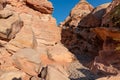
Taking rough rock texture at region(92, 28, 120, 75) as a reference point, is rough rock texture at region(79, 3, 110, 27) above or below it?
above

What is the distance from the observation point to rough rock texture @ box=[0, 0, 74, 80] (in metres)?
24.0

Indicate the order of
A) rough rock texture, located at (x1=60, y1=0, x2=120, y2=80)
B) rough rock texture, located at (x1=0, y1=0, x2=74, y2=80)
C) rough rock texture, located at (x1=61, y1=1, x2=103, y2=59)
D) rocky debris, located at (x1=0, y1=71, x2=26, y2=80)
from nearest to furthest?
1. rocky debris, located at (x1=0, y1=71, x2=26, y2=80)
2. rough rock texture, located at (x1=0, y1=0, x2=74, y2=80)
3. rough rock texture, located at (x1=60, y1=0, x2=120, y2=80)
4. rough rock texture, located at (x1=61, y1=1, x2=103, y2=59)

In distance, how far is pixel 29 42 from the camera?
28.1 metres

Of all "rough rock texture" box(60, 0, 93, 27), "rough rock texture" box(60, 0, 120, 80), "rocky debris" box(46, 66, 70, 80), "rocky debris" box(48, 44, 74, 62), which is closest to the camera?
"rocky debris" box(46, 66, 70, 80)

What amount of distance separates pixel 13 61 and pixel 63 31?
18.0 m

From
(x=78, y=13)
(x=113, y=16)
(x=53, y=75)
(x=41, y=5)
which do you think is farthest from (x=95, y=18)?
(x=53, y=75)

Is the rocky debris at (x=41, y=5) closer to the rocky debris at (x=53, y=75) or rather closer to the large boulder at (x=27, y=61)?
the large boulder at (x=27, y=61)

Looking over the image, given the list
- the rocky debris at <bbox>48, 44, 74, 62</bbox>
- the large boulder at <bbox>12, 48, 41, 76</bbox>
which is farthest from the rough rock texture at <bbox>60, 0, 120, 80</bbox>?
the large boulder at <bbox>12, 48, 41, 76</bbox>

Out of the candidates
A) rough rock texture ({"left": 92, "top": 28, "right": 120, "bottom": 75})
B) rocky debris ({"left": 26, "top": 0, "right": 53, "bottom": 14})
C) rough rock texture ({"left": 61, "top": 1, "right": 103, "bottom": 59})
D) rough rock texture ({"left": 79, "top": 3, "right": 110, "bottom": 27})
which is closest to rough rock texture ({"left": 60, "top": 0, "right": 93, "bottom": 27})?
rough rock texture ({"left": 61, "top": 1, "right": 103, "bottom": 59})

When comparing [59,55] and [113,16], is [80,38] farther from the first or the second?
[113,16]

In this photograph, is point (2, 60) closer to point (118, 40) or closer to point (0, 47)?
point (0, 47)

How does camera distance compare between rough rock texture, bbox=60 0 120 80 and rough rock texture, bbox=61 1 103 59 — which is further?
rough rock texture, bbox=61 1 103 59

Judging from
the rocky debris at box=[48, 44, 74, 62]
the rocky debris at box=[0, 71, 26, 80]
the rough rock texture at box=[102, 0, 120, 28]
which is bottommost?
the rocky debris at box=[0, 71, 26, 80]

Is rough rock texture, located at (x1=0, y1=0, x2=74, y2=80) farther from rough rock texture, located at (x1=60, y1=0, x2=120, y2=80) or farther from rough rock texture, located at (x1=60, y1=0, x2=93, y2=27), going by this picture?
rough rock texture, located at (x1=60, y1=0, x2=93, y2=27)
